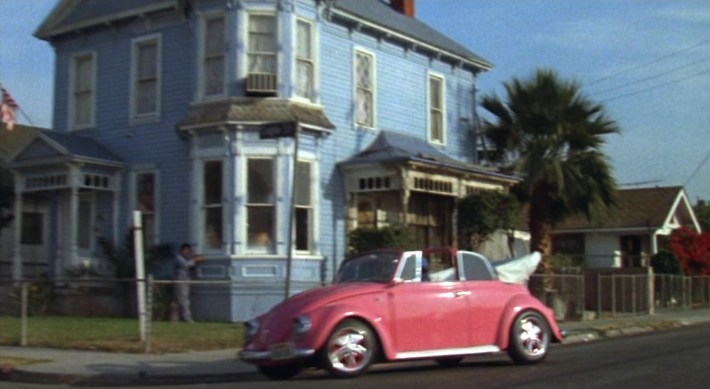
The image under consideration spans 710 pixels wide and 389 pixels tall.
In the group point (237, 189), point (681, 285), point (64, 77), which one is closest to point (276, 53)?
point (237, 189)

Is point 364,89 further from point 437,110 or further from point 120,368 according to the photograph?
point 120,368

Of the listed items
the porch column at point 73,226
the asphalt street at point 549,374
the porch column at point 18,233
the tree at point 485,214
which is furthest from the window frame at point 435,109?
the asphalt street at point 549,374

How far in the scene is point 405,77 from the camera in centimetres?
2617

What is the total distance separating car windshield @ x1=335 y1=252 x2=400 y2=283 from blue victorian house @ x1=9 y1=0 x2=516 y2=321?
6.55 m

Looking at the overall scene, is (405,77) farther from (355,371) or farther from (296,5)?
(355,371)

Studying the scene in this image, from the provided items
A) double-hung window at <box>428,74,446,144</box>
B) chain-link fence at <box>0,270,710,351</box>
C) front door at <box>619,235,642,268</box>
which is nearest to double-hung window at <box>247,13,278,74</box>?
chain-link fence at <box>0,270,710,351</box>

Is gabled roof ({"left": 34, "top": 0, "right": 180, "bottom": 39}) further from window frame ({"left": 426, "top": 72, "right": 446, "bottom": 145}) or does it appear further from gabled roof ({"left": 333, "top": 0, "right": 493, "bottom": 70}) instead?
window frame ({"left": 426, "top": 72, "right": 446, "bottom": 145})

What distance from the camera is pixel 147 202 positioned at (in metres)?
23.8

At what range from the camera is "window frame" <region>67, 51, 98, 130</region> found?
25094 millimetres

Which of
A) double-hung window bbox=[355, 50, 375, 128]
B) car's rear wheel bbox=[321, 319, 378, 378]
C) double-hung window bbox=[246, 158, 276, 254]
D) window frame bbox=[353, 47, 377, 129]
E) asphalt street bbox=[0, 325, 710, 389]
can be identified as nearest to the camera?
asphalt street bbox=[0, 325, 710, 389]

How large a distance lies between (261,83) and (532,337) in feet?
34.2

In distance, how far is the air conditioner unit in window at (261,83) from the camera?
864 inches

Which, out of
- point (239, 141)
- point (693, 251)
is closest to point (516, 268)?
point (239, 141)

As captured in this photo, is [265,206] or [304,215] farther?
[304,215]
